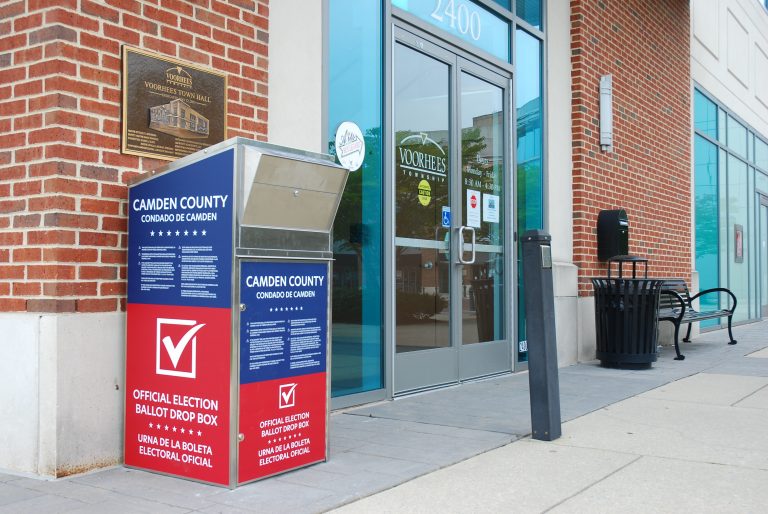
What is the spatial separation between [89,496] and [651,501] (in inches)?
100

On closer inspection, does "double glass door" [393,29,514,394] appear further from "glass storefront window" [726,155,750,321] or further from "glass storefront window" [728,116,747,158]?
"glass storefront window" [728,116,747,158]

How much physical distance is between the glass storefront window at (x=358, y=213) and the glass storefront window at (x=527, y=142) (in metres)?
2.56

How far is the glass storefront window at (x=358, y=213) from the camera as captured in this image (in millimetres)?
5977

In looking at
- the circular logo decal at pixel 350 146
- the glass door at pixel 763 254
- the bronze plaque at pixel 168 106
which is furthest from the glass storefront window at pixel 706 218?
the bronze plaque at pixel 168 106

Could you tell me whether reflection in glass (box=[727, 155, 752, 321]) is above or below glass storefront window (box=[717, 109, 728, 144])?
below

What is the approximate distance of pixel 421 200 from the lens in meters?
6.85

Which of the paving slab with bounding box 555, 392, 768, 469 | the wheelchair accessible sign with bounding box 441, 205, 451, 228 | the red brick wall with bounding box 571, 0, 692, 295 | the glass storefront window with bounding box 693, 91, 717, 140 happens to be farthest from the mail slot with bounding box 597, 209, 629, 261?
the glass storefront window with bounding box 693, 91, 717, 140

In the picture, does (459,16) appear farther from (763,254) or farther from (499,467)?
(763,254)

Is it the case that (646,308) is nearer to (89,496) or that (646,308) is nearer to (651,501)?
(651,501)

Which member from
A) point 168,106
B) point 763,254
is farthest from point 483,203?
point 763,254

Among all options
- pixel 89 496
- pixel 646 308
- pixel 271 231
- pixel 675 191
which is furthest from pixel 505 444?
pixel 675 191

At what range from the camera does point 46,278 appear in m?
3.97

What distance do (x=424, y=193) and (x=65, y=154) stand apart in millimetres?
3484

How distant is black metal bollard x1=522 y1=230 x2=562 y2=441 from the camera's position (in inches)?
196
